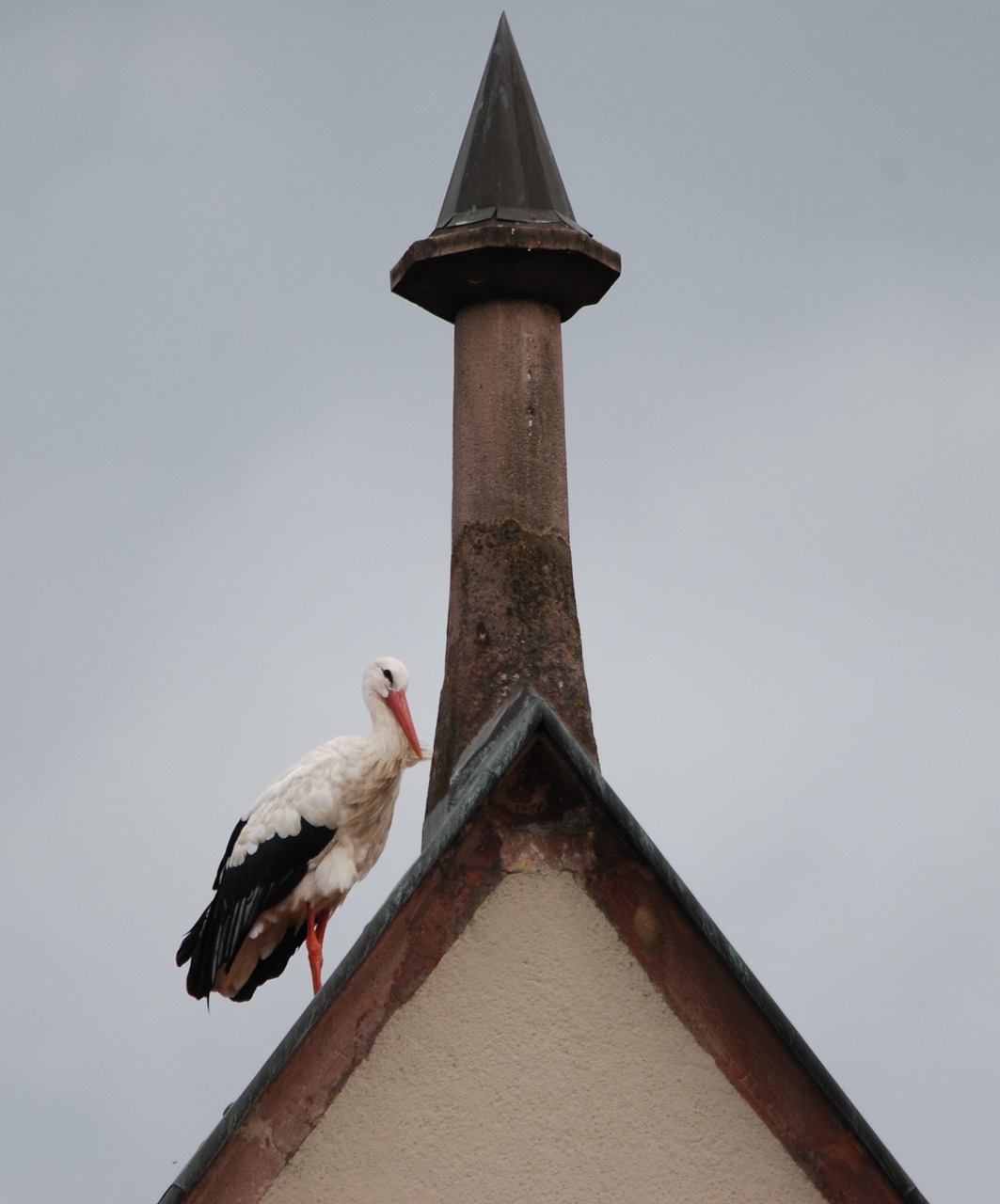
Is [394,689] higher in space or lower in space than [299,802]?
higher

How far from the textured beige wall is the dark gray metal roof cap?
3.24 meters

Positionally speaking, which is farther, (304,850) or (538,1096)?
(304,850)

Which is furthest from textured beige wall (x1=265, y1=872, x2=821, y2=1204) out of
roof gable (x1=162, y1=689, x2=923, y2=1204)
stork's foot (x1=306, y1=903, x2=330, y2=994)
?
stork's foot (x1=306, y1=903, x2=330, y2=994)

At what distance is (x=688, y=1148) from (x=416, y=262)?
12.7ft

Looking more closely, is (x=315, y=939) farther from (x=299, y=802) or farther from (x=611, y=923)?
(x=611, y=923)

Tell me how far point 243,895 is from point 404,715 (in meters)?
1.10

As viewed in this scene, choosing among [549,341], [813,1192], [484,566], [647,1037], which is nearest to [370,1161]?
[647,1037]

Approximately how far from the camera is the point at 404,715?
9562mm

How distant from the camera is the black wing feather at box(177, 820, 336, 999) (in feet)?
30.3

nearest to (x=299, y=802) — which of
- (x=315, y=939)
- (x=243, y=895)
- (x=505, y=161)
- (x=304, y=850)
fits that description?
(x=304, y=850)

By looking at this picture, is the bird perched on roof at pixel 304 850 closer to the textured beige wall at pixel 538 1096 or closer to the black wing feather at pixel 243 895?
the black wing feather at pixel 243 895

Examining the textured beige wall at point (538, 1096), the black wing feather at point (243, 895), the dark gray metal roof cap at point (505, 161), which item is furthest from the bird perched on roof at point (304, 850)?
the textured beige wall at point (538, 1096)

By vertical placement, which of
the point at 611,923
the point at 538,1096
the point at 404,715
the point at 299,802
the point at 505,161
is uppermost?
the point at 505,161

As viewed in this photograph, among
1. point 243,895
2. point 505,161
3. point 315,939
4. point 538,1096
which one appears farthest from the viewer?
point 315,939
